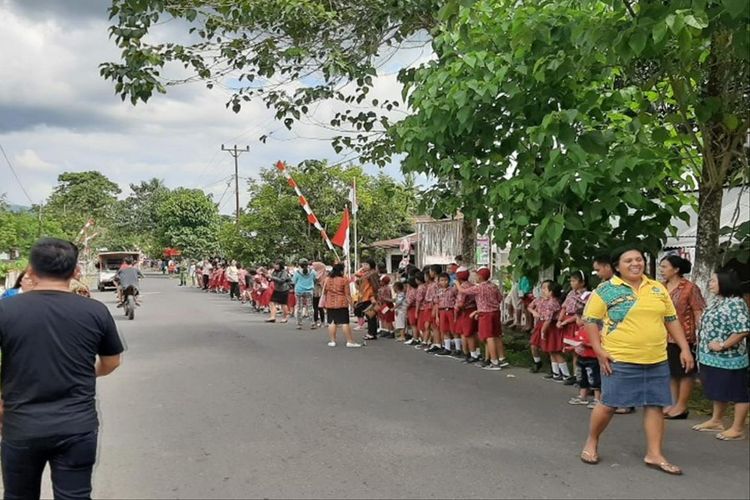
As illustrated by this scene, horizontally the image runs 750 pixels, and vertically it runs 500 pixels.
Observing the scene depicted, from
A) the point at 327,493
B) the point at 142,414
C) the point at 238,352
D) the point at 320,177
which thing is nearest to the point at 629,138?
the point at 327,493

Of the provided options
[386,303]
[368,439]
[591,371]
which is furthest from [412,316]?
[368,439]

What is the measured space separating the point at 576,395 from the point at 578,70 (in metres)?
3.75

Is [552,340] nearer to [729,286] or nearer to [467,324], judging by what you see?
[467,324]

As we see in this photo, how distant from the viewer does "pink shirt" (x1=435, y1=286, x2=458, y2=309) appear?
12.0 m

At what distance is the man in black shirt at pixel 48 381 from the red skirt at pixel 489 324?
771cm

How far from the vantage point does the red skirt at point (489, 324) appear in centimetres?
1053

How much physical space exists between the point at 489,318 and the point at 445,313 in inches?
63.3

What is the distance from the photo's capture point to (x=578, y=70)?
7.43 m

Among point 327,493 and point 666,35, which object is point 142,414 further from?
point 666,35

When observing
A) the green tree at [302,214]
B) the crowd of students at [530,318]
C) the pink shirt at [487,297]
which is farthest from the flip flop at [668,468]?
the green tree at [302,214]

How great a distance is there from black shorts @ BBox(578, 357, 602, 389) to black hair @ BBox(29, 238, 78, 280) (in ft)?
18.1

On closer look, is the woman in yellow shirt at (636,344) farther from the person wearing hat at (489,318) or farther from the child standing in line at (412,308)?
the child standing in line at (412,308)

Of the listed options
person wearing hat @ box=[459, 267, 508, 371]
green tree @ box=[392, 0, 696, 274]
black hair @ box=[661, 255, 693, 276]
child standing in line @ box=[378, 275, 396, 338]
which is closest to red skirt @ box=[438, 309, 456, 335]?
person wearing hat @ box=[459, 267, 508, 371]

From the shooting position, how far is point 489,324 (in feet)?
34.6
